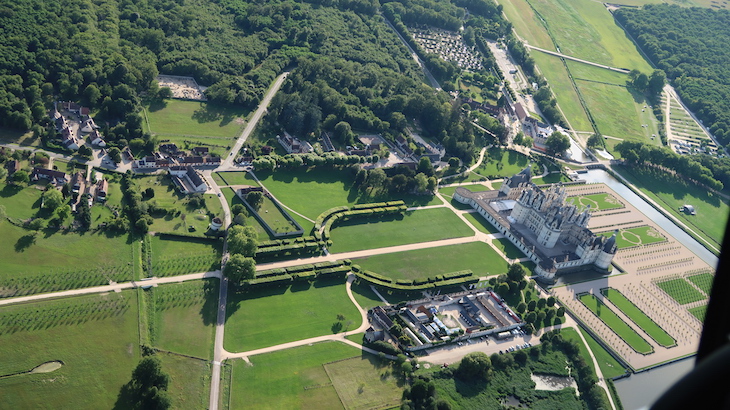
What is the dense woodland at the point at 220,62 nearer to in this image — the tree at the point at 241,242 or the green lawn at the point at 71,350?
the tree at the point at 241,242

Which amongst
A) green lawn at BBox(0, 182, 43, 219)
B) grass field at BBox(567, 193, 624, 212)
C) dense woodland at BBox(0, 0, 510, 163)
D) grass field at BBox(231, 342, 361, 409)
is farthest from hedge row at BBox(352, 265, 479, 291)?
green lawn at BBox(0, 182, 43, 219)

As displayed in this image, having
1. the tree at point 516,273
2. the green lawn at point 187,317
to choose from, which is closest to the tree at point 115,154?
the green lawn at point 187,317

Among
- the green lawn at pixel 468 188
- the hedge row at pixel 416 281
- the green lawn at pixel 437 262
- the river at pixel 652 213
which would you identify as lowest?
the green lawn at pixel 437 262

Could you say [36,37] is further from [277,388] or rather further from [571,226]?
[571,226]

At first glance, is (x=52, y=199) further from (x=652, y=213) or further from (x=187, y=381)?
(x=652, y=213)

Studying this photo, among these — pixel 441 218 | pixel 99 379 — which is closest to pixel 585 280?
pixel 441 218

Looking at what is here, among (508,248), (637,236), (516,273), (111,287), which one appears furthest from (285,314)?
(637,236)

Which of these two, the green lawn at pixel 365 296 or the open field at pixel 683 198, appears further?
the open field at pixel 683 198
